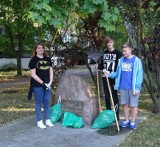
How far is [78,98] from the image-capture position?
7676 mm

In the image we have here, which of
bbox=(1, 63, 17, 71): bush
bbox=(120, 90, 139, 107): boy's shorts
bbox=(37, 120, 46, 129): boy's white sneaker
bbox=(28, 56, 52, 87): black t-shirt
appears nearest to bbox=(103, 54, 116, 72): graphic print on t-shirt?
bbox=(120, 90, 139, 107): boy's shorts

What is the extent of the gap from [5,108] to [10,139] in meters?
3.54

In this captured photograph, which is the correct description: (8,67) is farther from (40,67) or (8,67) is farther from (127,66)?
(127,66)

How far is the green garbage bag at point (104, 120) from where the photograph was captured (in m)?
7.19

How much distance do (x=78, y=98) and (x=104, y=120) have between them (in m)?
0.83

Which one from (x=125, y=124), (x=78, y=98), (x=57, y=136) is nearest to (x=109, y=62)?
(x=78, y=98)

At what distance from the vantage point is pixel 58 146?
6.06 m

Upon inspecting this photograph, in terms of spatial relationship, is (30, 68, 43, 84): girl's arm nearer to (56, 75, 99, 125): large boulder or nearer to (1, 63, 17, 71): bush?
(56, 75, 99, 125): large boulder

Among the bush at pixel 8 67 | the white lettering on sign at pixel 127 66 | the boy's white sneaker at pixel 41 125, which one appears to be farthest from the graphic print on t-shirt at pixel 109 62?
the bush at pixel 8 67

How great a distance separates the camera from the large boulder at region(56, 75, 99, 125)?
755 cm

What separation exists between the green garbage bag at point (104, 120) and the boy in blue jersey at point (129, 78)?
0.30 metres

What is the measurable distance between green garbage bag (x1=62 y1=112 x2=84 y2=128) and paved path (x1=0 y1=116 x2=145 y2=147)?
13 cm

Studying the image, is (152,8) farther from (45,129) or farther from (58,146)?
(58,146)

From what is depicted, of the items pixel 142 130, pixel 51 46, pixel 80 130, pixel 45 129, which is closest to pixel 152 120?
pixel 142 130
